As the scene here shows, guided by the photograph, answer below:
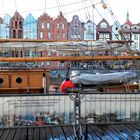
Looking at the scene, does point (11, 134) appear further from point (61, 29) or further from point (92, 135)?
point (61, 29)

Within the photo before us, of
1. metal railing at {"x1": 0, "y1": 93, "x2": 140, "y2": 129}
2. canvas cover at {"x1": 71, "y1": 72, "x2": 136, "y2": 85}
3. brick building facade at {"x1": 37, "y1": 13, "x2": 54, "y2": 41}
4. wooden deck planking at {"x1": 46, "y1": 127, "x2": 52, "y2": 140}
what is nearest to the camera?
wooden deck planking at {"x1": 46, "y1": 127, "x2": 52, "y2": 140}

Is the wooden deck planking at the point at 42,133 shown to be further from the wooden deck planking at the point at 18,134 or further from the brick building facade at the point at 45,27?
the brick building facade at the point at 45,27

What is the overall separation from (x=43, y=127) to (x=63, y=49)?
4.93 m

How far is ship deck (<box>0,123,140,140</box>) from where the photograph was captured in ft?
18.5

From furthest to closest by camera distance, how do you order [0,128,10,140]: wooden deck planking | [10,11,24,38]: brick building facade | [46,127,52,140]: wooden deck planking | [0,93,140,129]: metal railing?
[10,11,24,38]: brick building facade, [0,93,140,129]: metal railing, [46,127,52,140]: wooden deck planking, [0,128,10,140]: wooden deck planking

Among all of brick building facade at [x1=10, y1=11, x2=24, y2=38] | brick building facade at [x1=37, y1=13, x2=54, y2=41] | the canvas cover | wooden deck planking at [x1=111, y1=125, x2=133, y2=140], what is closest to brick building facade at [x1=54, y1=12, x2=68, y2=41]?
brick building facade at [x1=37, y1=13, x2=54, y2=41]

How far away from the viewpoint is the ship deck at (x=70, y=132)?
5641 millimetres

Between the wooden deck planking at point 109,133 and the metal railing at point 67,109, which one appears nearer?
the wooden deck planking at point 109,133

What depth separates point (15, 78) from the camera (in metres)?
10.5

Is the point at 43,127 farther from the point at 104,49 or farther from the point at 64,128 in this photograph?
the point at 104,49

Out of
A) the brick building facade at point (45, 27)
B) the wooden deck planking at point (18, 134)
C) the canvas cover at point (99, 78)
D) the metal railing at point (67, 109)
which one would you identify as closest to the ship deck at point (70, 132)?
the wooden deck planking at point (18, 134)

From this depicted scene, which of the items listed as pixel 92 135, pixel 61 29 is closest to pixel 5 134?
pixel 92 135

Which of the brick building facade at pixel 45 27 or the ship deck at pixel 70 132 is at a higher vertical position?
the brick building facade at pixel 45 27

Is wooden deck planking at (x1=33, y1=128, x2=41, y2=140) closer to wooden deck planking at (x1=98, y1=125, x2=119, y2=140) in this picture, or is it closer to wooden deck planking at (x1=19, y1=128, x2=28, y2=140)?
wooden deck planking at (x1=19, y1=128, x2=28, y2=140)
